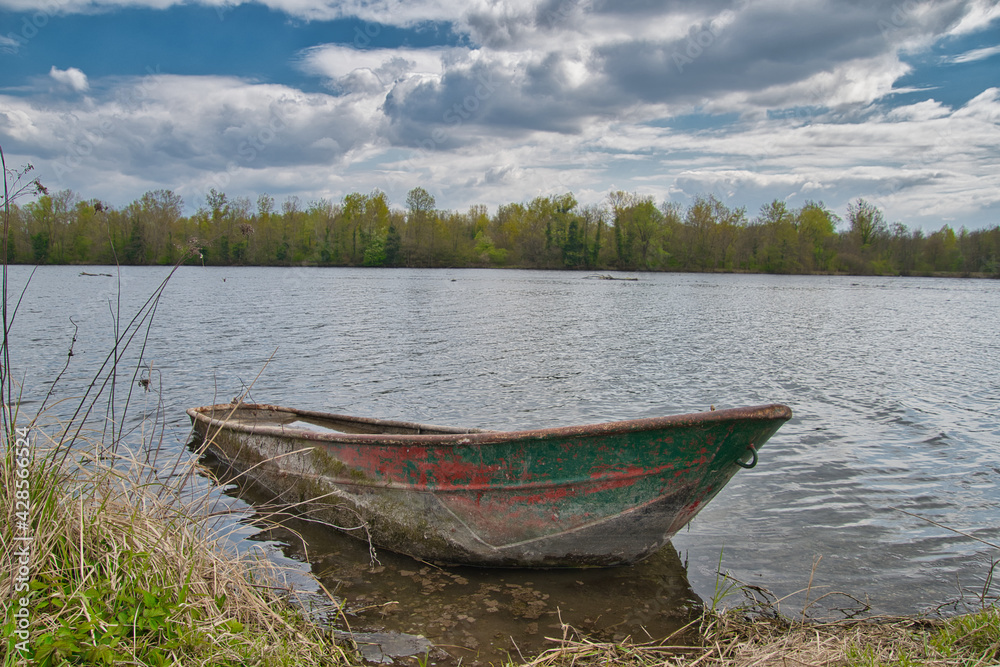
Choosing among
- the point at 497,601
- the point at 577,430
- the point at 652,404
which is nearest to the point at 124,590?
the point at 497,601

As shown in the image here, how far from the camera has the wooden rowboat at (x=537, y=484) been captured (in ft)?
15.0

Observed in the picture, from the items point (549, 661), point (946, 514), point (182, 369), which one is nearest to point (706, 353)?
point (946, 514)

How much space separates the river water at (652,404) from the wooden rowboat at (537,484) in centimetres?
33

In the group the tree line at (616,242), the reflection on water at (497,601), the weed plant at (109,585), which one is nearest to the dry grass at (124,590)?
the weed plant at (109,585)

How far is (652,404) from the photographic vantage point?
1188 cm

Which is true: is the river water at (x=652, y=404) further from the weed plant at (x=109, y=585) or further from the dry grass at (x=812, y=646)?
the weed plant at (x=109, y=585)

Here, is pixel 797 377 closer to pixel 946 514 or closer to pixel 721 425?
pixel 946 514

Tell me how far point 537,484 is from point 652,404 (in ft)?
24.7

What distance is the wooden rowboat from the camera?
15.0 feet

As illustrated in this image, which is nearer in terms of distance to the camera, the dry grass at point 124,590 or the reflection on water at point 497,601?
the dry grass at point 124,590

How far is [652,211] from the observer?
293 feet

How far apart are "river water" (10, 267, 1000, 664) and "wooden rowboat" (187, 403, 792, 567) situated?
0.33 m

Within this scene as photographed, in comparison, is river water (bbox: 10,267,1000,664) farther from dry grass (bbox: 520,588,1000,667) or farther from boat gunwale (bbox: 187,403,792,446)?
boat gunwale (bbox: 187,403,792,446)

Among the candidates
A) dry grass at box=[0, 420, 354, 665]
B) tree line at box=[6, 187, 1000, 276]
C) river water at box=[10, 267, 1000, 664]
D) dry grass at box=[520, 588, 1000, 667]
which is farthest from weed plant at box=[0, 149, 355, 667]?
tree line at box=[6, 187, 1000, 276]
